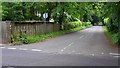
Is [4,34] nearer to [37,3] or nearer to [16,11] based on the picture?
[37,3]

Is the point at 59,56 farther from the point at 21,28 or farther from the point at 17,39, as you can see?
the point at 21,28

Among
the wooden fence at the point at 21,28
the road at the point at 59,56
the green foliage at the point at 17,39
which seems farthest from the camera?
the wooden fence at the point at 21,28

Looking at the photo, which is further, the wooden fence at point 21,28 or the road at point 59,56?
the wooden fence at point 21,28

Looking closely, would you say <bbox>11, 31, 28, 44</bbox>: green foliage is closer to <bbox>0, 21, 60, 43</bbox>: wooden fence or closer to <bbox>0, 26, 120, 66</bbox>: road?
<bbox>0, 21, 60, 43</bbox>: wooden fence

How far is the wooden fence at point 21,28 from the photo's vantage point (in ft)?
58.9

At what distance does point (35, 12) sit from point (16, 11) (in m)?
4.11

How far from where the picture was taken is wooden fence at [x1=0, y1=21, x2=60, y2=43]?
17.9m

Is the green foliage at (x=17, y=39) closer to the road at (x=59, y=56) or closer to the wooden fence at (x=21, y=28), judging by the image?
the wooden fence at (x=21, y=28)

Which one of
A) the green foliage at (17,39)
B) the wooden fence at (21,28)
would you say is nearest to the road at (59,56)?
the green foliage at (17,39)

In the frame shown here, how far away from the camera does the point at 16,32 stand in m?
19.1

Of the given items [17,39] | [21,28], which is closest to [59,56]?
[17,39]

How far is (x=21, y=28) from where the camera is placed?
66.4ft

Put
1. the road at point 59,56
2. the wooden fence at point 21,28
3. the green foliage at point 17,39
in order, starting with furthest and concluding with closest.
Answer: the wooden fence at point 21,28 → the green foliage at point 17,39 → the road at point 59,56

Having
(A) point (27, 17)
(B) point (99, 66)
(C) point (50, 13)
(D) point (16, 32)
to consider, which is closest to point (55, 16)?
(C) point (50, 13)
